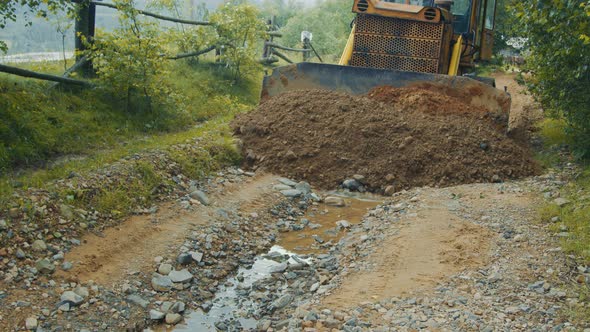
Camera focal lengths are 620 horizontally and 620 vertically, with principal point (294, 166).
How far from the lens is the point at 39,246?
18.4 ft

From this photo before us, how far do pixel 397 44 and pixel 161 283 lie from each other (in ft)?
21.7

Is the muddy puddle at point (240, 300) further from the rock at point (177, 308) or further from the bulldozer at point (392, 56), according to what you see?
the bulldozer at point (392, 56)

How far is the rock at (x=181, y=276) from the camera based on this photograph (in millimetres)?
5873

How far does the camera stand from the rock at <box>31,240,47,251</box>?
558cm

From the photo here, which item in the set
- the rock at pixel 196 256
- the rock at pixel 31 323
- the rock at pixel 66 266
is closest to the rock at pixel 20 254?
the rock at pixel 66 266

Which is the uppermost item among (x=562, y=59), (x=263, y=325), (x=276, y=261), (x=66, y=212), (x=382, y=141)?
(x=562, y=59)

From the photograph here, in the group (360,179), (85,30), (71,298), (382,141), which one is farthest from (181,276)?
(85,30)

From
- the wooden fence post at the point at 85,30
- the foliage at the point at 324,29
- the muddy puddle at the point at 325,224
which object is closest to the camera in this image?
the muddy puddle at the point at 325,224

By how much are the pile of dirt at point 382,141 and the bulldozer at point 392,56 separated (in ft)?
0.85

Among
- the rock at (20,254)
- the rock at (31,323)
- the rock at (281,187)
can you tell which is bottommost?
the rock at (281,187)

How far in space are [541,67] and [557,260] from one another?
4179mm

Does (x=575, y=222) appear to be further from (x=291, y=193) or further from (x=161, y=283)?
(x=161, y=283)

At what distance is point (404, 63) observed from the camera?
35.4 feet

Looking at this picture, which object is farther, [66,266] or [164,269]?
[164,269]
